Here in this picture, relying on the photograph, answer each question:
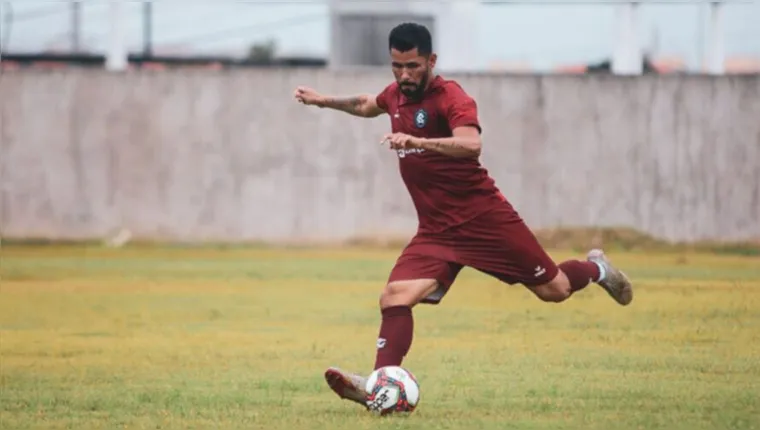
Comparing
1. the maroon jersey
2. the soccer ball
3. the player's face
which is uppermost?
the player's face

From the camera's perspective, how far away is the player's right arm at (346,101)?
38.0ft

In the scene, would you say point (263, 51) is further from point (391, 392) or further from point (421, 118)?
point (391, 392)

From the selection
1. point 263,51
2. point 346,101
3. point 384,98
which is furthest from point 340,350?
point 263,51

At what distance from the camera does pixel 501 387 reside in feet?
37.4

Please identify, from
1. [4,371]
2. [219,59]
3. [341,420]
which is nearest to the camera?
[341,420]

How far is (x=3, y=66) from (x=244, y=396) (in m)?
20.1

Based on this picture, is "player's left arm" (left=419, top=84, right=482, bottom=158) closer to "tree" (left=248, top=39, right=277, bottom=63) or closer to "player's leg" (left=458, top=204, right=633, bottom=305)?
"player's leg" (left=458, top=204, right=633, bottom=305)

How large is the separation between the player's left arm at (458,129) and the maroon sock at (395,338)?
3.54 ft

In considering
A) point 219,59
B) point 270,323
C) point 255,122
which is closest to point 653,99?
point 255,122

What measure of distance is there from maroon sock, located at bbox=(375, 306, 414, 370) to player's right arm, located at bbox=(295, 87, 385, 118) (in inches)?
64.5

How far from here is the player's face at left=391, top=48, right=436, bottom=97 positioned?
10297 mm

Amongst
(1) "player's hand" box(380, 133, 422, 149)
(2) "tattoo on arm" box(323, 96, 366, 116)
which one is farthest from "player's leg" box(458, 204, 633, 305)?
(2) "tattoo on arm" box(323, 96, 366, 116)

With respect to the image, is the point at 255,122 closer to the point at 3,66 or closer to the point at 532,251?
the point at 3,66

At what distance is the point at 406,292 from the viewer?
1059cm
